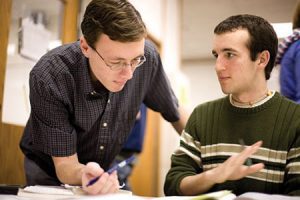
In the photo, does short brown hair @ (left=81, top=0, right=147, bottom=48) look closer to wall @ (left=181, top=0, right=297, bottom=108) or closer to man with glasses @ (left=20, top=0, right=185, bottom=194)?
man with glasses @ (left=20, top=0, right=185, bottom=194)

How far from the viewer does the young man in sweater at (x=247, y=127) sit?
3.08 feet

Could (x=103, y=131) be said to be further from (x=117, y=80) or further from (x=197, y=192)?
(x=197, y=192)

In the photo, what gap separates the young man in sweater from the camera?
94 cm

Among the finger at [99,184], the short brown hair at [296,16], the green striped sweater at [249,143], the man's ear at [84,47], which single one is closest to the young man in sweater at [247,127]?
the green striped sweater at [249,143]

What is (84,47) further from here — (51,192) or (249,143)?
(249,143)

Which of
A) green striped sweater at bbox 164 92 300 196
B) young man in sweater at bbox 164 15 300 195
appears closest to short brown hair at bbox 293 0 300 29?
young man in sweater at bbox 164 15 300 195

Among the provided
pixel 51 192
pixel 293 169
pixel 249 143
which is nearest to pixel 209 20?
pixel 249 143

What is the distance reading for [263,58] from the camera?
0.99 metres

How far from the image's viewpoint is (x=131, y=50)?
0.97m

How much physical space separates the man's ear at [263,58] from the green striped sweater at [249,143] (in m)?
0.10

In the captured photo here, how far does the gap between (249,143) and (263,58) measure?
9.6 inches

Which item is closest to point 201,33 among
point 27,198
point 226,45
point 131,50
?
point 226,45

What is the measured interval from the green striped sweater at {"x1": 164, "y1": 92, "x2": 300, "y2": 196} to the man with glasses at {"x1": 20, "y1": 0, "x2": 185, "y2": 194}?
26 cm

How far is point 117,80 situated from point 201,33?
11.5 inches
